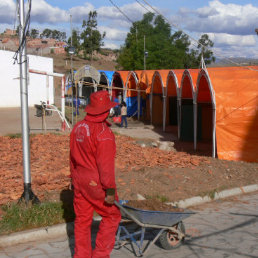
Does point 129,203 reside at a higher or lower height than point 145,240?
higher

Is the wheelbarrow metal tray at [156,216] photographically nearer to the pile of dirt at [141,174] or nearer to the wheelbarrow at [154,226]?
the wheelbarrow at [154,226]

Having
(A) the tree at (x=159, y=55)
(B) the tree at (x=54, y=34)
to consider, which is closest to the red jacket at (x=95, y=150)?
(A) the tree at (x=159, y=55)

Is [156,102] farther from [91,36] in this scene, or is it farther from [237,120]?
[91,36]

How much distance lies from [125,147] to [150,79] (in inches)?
525

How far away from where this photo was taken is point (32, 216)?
570 cm

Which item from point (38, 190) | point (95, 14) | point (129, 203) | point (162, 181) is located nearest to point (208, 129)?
point (162, 181)

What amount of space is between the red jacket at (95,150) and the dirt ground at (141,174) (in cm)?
270

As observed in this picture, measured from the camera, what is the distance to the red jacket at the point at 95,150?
13.3ft

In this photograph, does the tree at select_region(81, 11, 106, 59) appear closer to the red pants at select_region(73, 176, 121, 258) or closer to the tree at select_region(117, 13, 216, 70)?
the tree at select_region(117, 13, 216, 70)

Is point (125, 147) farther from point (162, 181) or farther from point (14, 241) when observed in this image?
point (14, 241)

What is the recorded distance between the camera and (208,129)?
17938mm

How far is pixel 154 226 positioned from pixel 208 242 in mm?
1142

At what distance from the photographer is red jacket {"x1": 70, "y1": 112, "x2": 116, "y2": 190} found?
407 centimetres

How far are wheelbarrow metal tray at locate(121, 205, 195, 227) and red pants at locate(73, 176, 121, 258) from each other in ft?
0.90
